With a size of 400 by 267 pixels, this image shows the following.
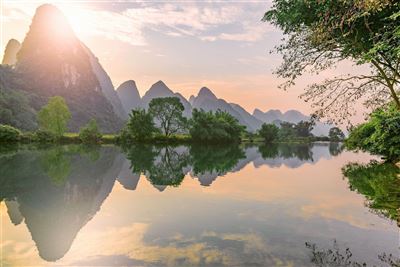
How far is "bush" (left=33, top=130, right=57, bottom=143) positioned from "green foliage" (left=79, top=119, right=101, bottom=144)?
548 cm

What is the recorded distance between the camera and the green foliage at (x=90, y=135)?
231ft

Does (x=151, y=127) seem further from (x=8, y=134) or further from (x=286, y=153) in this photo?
(x=286, y=153)

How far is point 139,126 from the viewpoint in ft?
242

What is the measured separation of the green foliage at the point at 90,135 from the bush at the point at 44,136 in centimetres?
548

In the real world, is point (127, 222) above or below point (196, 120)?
below

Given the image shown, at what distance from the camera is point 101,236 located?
9.13 m

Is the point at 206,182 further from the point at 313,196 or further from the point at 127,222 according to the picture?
the point at 127,222

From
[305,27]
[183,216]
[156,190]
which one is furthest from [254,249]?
[305,27]

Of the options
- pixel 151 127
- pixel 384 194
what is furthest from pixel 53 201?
pixel 151 127

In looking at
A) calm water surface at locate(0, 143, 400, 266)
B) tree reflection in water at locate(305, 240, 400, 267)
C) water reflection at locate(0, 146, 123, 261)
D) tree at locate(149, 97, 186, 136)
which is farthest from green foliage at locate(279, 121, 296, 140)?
tree reflection in water at locate(305, 240, 400, 267)

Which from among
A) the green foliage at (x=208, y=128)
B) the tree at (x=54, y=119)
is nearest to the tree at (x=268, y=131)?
the green foliage at (x=208, y=128)

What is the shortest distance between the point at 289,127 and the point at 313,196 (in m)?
142

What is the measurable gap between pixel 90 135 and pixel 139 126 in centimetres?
1061

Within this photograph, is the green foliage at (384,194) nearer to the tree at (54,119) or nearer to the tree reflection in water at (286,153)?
the tree reflection in water at (286,153)
